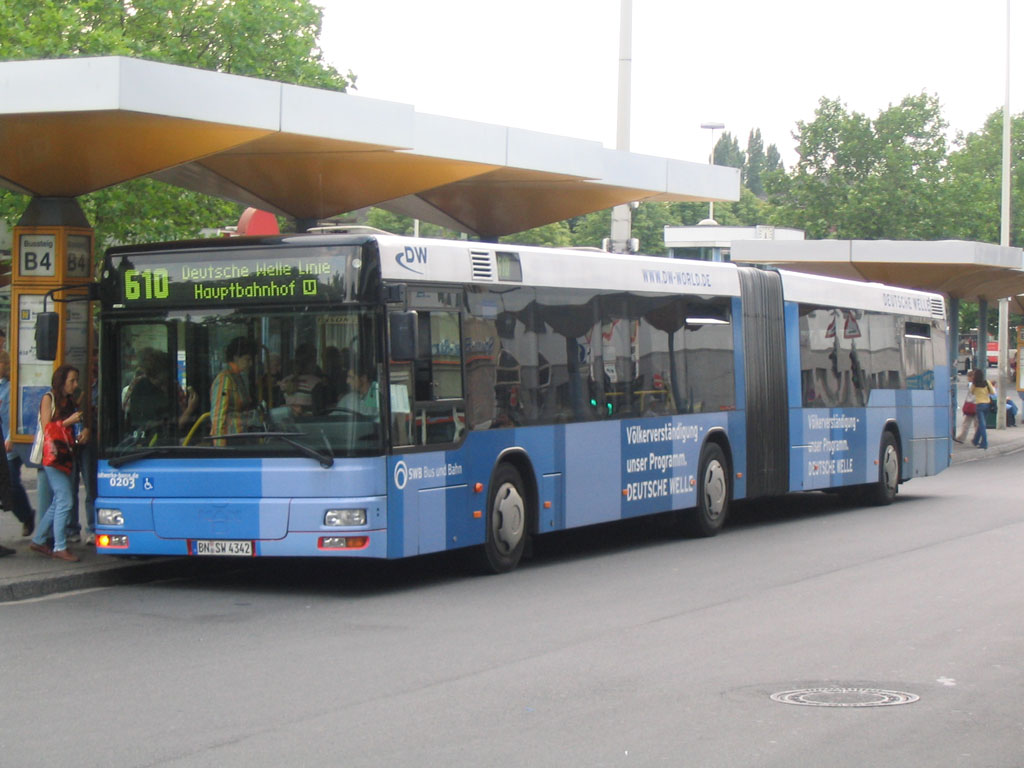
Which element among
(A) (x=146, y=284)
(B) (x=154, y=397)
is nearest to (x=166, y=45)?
(A) (x=146, y=284)

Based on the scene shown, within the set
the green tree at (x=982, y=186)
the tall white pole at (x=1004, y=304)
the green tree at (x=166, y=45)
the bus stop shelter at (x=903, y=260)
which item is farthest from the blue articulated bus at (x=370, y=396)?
the green tree at (x=982, y=186)

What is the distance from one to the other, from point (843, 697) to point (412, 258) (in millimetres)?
5321

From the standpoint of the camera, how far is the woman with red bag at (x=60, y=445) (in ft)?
40.9

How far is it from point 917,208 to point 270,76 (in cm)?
4978

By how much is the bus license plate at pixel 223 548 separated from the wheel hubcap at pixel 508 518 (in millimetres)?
2211

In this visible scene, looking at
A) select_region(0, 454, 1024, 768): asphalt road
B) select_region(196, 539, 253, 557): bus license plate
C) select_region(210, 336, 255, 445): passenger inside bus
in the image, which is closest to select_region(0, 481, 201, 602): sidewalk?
select_region(0, 454, 1024, 768): asphalt road

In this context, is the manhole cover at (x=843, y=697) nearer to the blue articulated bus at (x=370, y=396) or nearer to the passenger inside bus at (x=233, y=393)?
the blue articulated bus at (x=370, y=396)

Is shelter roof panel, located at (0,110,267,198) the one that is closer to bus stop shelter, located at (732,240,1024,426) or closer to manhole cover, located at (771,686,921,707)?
manhole cover, located at (771,686,921,707)

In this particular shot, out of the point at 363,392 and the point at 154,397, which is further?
the point at 154,397

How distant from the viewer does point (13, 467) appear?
13.6m

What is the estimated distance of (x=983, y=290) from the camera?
3647cm

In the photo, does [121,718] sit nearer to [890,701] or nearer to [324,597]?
[890,701]

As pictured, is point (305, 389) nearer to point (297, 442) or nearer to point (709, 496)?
point (297, 442)

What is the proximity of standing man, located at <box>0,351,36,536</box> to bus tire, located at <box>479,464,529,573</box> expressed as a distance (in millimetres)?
4114
